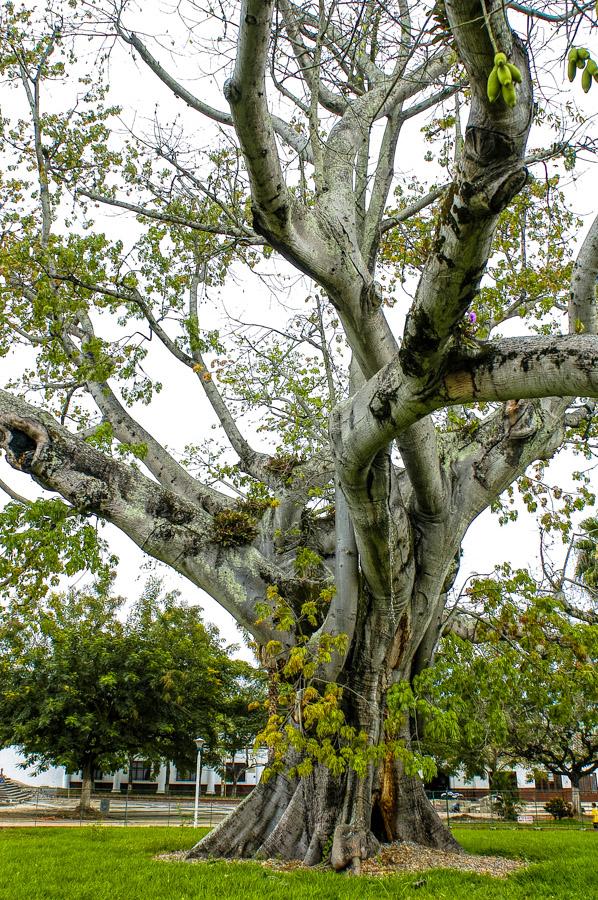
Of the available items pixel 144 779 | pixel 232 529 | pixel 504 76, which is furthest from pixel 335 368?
pixel 144 779

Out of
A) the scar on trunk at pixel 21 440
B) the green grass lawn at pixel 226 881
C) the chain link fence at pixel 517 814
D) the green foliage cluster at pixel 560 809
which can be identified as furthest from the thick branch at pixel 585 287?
the green foliage cluster at pixel 560 809

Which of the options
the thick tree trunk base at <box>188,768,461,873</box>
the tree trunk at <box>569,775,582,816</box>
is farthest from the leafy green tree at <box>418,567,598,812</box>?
the tree trunk at <box>569,775,582,816</box>

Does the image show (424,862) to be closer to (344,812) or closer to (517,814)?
(344,812)

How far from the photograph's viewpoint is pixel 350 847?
21.6 ft

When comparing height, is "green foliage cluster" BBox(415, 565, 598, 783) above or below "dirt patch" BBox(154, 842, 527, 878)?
above

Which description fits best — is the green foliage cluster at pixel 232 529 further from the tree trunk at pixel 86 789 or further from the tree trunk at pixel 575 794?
the tree trunk at pixel 575 794

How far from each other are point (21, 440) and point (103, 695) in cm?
1761

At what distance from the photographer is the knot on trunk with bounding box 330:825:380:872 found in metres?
6.48

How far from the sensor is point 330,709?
5871 millimetres

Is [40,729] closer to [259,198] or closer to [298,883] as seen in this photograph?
[298,883]

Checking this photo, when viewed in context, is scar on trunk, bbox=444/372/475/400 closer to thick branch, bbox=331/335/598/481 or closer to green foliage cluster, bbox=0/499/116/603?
thick branch, bbox=331/335/598/481

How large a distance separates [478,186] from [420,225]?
6301 millimetres

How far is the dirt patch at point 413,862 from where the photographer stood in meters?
6.57

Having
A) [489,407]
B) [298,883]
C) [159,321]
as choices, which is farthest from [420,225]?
[298,883]
